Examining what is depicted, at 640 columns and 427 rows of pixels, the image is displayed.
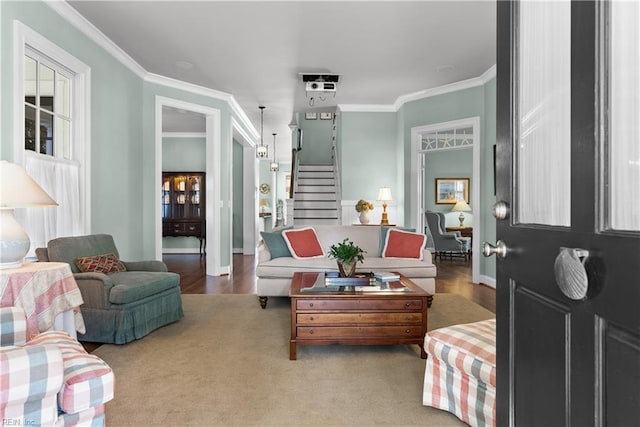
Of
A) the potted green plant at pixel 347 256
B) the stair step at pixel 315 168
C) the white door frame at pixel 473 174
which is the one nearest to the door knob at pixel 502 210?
the potted green plant at pixel 347 256

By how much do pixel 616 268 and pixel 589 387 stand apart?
252 millimetres

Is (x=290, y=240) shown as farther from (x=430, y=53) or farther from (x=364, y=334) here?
(x=430, y=53)

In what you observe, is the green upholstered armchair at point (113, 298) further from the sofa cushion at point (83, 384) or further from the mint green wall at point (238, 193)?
the mint green wall at point (238, 193)

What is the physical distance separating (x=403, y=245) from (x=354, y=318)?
198 cm

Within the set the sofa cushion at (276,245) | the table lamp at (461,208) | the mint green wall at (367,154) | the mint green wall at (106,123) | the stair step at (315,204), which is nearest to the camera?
the mint green wall at (106,123)

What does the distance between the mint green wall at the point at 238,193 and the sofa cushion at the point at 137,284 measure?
6003mm

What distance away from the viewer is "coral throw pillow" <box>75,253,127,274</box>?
332cm

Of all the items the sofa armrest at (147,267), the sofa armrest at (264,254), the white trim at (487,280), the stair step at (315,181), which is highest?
the stair step at (315,181)

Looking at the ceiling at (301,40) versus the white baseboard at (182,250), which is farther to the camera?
the white baseboard at (182,250)

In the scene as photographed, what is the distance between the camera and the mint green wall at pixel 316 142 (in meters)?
11.1

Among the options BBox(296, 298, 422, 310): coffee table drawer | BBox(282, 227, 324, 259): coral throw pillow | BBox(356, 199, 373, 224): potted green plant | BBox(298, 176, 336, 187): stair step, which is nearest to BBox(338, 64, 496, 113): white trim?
BBox(356, 199, 373, 224): potted green plant

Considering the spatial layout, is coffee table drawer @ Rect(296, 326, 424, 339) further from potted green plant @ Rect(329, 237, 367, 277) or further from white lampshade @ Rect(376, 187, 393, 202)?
white lampshade @ Rect(376, 187, 393, 202)

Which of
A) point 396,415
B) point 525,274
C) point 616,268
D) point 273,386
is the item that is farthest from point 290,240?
point 616,268

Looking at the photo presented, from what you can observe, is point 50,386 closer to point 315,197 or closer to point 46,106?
point 46,106
